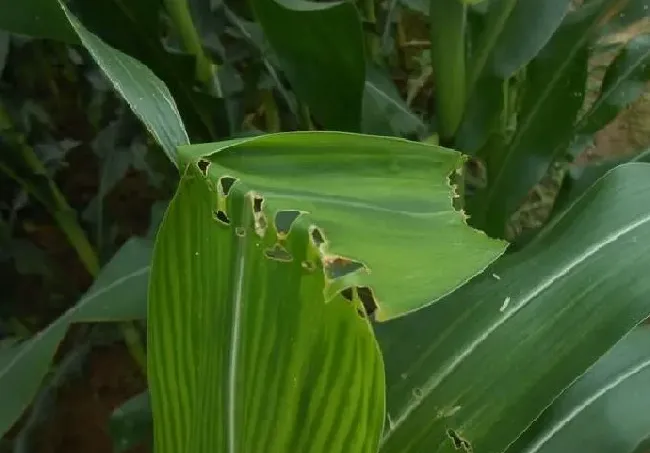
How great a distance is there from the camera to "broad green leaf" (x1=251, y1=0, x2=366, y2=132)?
0.42 meters

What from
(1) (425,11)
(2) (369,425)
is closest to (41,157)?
(1) (425,11)

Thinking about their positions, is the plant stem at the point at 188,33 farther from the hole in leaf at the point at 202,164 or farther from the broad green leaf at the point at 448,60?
the hole in leaf at the point at 202,164

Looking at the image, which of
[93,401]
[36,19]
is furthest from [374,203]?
[93,401]

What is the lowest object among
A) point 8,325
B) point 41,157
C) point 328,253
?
point 8,325

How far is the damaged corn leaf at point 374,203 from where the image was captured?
0.72 ft

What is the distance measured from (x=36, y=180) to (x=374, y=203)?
566mm

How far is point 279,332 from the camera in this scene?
9.4 inches

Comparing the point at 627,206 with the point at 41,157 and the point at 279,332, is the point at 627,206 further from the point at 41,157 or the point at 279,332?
the point at 41,157

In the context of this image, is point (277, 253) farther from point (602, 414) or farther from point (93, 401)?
point (93, 401)

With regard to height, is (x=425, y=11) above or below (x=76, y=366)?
above

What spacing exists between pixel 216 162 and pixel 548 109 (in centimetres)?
36

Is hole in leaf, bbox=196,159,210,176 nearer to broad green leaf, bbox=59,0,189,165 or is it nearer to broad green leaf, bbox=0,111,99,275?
broad green leaf, bbox=59,0,189,165

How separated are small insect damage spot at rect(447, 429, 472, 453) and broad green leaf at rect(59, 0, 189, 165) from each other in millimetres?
167

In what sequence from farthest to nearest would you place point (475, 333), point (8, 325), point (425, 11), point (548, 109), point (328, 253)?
point (8, 325), point (425, 11), point (548, 109), point (475, 333), point (328, 253)
